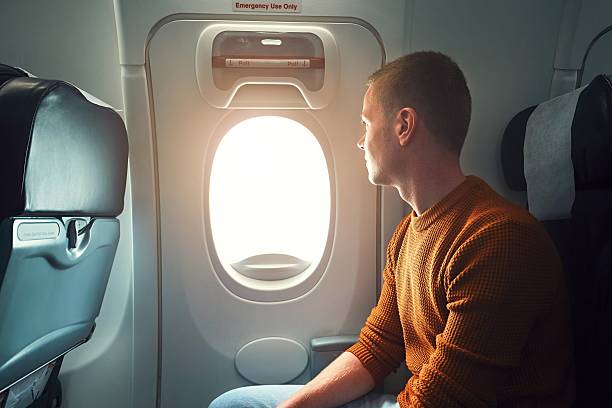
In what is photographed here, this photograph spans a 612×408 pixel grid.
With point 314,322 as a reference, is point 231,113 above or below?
above

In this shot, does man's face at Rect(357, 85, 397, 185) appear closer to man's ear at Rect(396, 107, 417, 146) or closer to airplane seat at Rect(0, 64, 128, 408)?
man's ear at Rect(396, 107, 417, 146)

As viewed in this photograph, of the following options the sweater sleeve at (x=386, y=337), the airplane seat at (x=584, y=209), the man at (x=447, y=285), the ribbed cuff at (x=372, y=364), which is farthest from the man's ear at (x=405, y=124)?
the ribbed cuff at (x=372, y=364)

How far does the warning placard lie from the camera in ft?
6.25

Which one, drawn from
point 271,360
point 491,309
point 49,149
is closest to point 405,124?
point 491,309

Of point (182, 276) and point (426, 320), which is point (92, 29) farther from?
point (426, 320)

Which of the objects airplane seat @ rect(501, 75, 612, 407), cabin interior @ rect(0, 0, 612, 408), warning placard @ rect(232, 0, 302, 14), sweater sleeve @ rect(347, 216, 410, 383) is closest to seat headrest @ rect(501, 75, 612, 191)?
airplane seat @ rect(501, 75, 612, 407)

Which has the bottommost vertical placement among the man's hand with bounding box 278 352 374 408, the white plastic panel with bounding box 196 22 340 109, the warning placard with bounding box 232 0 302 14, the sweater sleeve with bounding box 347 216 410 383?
the man's hand with bounding box 278 352 374 408

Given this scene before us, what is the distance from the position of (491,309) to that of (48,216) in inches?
45.0

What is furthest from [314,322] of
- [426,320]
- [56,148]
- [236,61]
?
[56,148]

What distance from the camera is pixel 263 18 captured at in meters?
1.93

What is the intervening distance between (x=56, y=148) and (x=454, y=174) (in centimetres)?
112

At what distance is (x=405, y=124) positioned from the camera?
1.45 m

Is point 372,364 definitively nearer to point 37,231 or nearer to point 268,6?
point 37,231

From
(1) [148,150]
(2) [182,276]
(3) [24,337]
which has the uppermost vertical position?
(1) [148,150]
